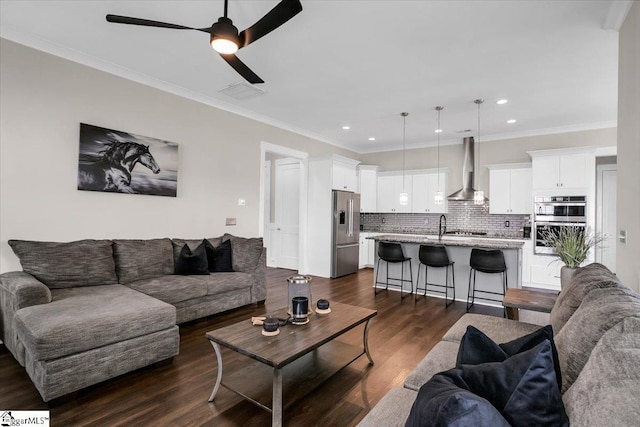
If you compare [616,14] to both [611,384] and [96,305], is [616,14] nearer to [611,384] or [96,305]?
[611,384]

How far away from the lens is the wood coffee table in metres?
1.90

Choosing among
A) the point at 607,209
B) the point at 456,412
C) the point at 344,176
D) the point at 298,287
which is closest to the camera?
the point at 456,412

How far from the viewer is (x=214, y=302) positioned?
3818mm

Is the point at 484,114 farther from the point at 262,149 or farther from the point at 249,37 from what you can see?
the point at 249,37

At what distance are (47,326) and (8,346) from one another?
104cm

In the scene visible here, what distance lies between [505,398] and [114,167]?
13.9ft

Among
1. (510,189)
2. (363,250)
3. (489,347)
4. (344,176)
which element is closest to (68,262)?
(489,347)

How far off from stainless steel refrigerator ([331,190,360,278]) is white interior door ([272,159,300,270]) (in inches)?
41.8

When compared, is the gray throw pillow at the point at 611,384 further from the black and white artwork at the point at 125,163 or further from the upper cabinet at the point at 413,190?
the upper cabinet at the point at 413,190

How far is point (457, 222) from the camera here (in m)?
7.14

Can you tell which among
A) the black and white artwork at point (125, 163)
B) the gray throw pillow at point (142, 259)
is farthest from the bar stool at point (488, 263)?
the black and white artwork at point (125, 163)

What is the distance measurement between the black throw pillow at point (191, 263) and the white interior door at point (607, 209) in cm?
712

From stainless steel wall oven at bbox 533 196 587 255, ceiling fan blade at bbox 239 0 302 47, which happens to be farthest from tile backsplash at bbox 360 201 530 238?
ceiling fan blade at bbox 239 0 302 47

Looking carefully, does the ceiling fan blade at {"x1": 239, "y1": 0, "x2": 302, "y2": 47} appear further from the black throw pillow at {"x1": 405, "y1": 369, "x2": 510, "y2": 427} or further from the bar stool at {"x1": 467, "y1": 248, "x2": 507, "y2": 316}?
the bar stool at {"x1": 467, "y1": 248, "x2": 507, "y2": 316}
